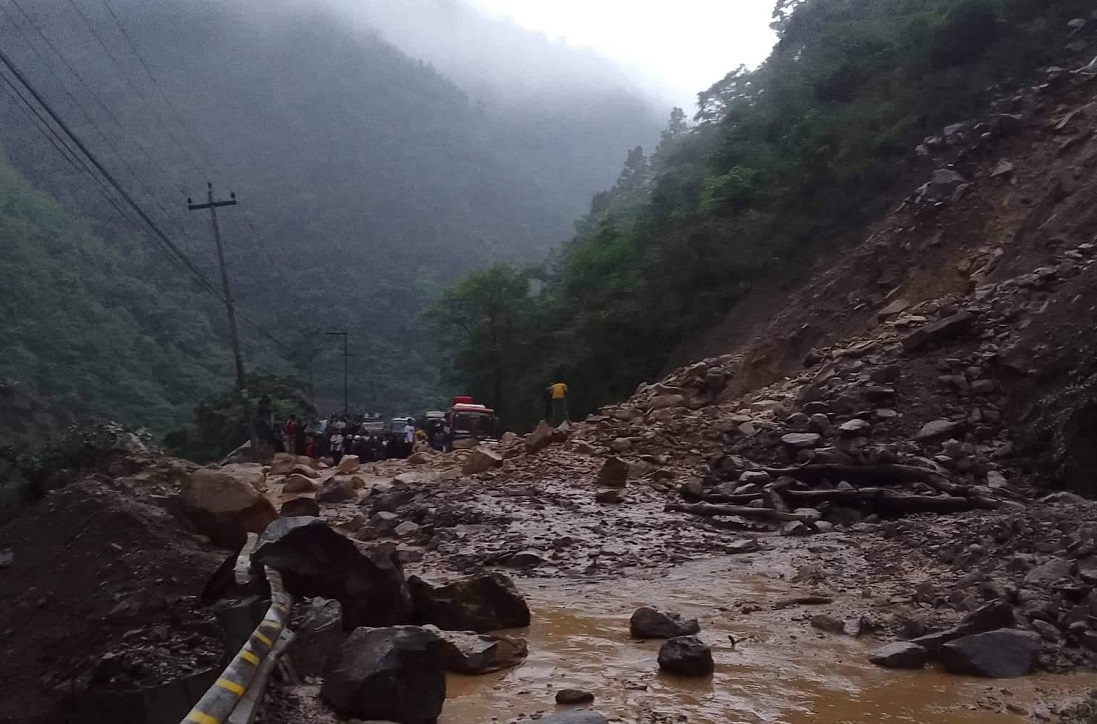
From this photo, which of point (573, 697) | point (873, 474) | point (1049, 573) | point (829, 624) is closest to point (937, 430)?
point (873, 474)

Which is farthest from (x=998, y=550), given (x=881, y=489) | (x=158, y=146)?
(x=158, y=146)

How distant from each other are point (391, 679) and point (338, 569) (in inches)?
42.6

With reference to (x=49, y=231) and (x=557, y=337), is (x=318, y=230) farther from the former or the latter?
(x=557, y=337)

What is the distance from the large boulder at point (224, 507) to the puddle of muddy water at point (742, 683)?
6.49ft

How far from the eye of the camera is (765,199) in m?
24.7

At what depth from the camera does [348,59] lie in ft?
478

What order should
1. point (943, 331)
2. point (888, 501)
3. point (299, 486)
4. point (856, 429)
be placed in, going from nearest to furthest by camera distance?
point (888, 501) → point (856, 429) → point (943, 331) → point (299, 486)

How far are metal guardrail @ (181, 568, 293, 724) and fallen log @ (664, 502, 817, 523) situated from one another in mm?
5833

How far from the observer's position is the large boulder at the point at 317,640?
3697mm

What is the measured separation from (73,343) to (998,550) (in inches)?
1521

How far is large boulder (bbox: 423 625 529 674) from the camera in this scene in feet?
14.3

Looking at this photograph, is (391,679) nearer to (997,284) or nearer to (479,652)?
(479,652)

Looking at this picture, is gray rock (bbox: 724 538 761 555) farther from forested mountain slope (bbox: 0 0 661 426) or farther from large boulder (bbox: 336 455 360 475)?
forested mountain slope (bbox: 0 0 661 426)

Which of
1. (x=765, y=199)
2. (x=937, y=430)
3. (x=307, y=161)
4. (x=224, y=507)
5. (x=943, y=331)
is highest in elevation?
(x=307, y=161)
